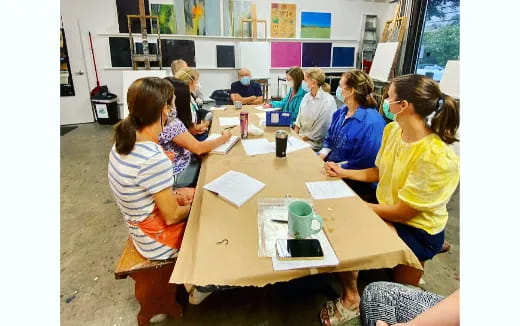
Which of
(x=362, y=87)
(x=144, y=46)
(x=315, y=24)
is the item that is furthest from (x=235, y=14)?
(x=362, y=87)

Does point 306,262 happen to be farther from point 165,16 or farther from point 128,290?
point 165,16

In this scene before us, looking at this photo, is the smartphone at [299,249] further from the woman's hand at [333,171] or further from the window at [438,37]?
the window at [438,37]

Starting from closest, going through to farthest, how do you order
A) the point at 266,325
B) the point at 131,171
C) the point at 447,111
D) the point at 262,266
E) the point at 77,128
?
the point at 262,266 < the point at 131,171 < the point at 447,111 < the point at 266,325 < the point at 77,128

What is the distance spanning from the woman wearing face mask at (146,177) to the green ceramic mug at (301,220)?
1.72 ft

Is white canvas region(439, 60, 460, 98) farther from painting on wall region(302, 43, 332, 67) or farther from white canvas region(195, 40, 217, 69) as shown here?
white canvas region(195, 40, 217, 69)

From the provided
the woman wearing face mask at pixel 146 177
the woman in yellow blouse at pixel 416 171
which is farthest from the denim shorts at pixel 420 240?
the woman wearing face mask at pixel 146 177

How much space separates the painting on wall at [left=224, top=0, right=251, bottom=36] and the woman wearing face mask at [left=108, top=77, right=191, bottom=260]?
15.0 ft

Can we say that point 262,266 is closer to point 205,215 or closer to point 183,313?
point 205,215

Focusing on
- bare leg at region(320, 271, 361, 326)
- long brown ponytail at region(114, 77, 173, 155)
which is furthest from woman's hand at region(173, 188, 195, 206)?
bare leg at region(320, 271, 361, 326)

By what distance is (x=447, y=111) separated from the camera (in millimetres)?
1213

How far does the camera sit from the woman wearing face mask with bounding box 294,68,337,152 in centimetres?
259

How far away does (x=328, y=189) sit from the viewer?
1.33 metres
